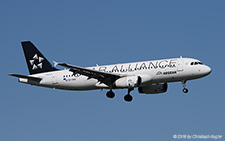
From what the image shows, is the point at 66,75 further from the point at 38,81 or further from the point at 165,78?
the point at 165,78

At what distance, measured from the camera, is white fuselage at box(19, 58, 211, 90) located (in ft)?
172

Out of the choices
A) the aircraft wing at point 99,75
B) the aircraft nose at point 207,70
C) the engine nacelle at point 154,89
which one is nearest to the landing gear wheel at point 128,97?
the engine nacelle at point 154,89

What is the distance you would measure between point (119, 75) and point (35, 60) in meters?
13.5

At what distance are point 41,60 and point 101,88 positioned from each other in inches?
408

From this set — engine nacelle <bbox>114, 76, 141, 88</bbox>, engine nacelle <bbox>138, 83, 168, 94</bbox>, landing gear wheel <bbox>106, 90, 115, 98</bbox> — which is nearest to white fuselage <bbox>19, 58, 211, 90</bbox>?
landing gear wheel <bbox>106, 90, 115, 98</bbox>

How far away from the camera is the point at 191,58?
5388cm

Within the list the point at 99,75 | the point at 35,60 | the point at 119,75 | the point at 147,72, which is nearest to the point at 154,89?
the point at 147,72

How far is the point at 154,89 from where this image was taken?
5806cm

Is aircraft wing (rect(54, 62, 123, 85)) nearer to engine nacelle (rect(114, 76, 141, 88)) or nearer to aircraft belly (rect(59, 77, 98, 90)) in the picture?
engine nacelle (rect(114, 76, 141, 88))

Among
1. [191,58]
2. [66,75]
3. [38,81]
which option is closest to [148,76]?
[191,58]

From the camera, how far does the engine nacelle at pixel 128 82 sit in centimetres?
5228

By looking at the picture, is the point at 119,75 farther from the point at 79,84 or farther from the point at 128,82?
the point at 79,84

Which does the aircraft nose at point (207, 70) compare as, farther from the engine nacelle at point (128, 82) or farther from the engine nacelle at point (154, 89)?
the engine nacelle at point (128, 82)

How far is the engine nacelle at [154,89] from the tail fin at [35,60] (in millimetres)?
12002
